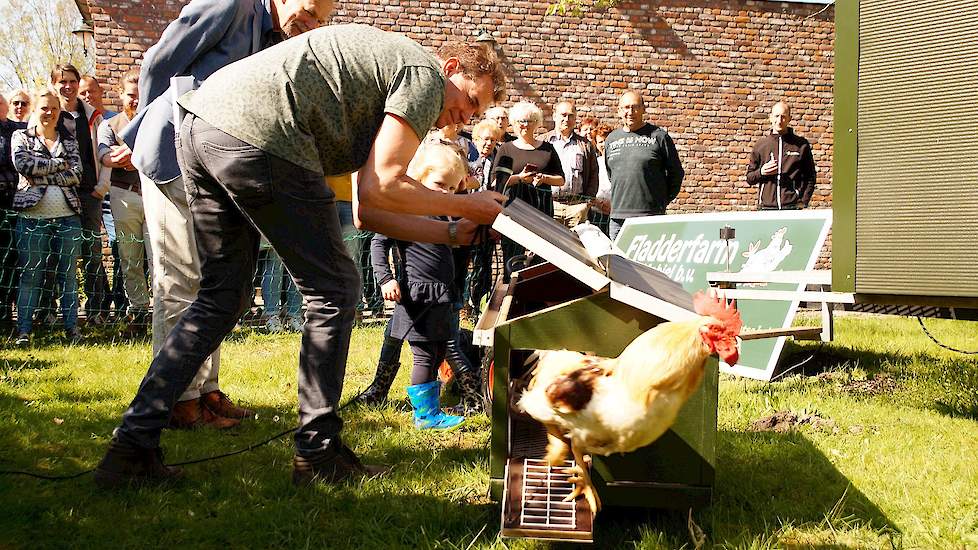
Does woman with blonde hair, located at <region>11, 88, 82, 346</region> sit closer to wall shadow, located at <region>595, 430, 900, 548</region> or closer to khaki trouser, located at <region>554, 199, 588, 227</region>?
khaki trouser, located at <region>554, 199, 588, 227</region>

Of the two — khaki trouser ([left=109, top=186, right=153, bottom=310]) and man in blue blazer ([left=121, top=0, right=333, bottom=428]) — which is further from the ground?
man in blue blazer ([left=121, top=0, right=333, bottom=428])

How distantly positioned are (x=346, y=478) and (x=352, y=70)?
1520 millimetres

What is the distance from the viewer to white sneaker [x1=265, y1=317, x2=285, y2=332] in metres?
7.20

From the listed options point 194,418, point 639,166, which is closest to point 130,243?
point 194,418

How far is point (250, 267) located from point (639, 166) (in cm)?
556

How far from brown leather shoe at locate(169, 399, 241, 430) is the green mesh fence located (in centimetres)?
237

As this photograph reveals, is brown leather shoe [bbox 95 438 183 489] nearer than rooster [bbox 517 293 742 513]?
No

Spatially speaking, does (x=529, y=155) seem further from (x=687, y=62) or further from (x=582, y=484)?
(x=687, y=62)

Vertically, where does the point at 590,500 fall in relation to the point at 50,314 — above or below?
above

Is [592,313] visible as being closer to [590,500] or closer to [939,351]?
[590,500]

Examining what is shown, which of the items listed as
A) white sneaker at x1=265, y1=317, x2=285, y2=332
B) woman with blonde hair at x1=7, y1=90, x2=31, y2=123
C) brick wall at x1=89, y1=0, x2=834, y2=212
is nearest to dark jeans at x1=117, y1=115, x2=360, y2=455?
white sneaker at x1=265, y1=317, x2=285, y2=332

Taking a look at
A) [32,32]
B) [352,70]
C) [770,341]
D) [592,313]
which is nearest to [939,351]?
[770,341]

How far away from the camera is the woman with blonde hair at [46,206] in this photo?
6.41 meters

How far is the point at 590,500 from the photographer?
2.40 meters
